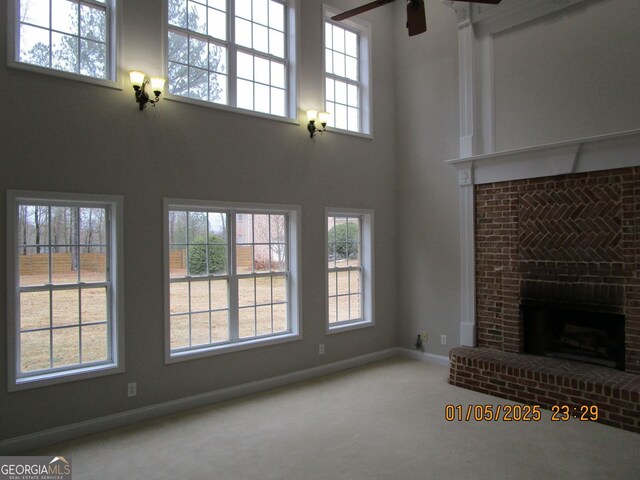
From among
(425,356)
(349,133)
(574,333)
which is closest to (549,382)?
(574,333)

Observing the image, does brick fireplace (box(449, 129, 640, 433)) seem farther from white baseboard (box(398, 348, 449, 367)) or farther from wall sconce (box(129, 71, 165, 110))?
wall sconce (box(129, 71, 165, 110))

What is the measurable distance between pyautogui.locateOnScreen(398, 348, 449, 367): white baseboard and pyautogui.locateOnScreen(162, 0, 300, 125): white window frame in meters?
3.44

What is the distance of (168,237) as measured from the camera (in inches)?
170

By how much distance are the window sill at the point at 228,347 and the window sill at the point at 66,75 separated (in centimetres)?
250

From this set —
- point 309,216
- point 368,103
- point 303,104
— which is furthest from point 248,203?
point 368,103

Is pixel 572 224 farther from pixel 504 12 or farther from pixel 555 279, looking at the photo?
pixel 504 12

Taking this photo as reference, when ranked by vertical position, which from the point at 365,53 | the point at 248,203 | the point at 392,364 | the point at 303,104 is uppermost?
the point at 365,53

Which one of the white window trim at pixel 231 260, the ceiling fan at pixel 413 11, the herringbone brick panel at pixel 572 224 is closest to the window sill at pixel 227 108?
the white window trim at pixel 231 260

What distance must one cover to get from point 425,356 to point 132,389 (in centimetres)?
371

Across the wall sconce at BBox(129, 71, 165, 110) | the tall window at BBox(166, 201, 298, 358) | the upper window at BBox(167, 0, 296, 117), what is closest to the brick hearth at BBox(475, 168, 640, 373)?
the tall window at BBox(166, 201, 298, 358)

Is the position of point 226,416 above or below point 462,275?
below

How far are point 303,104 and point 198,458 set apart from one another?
3886 millimetres

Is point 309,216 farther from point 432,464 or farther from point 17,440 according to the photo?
point 17,440

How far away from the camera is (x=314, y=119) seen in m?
5.33
